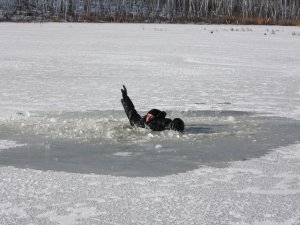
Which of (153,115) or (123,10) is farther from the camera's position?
(123,10)

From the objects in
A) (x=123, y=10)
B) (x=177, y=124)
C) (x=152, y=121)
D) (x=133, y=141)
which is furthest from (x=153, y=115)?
(x=123, y=10)

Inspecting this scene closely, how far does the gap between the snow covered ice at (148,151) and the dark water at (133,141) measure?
0.04 ft

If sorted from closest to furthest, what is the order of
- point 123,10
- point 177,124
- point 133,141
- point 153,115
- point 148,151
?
point 148,151 → point 133,141 → point 177,124 → point 153,115 → point 123,10

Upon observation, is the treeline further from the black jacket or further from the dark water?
the black jacket

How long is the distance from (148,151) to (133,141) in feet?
1.74

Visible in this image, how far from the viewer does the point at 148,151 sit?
5840 mm

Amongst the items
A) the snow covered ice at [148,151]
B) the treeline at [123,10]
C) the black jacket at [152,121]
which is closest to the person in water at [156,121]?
the black jacket at [152,121]

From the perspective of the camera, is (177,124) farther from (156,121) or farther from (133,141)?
(133,141)

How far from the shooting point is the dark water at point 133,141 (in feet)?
17.4

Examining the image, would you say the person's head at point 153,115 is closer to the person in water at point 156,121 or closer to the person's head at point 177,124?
the person in water at point 156,121

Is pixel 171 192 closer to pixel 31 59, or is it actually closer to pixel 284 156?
pixel 284 156

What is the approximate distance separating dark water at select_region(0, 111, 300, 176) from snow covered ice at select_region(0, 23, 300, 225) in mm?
12

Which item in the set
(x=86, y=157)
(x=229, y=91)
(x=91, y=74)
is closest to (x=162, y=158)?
(x=86, y=157)

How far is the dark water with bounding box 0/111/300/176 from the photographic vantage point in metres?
5.29
